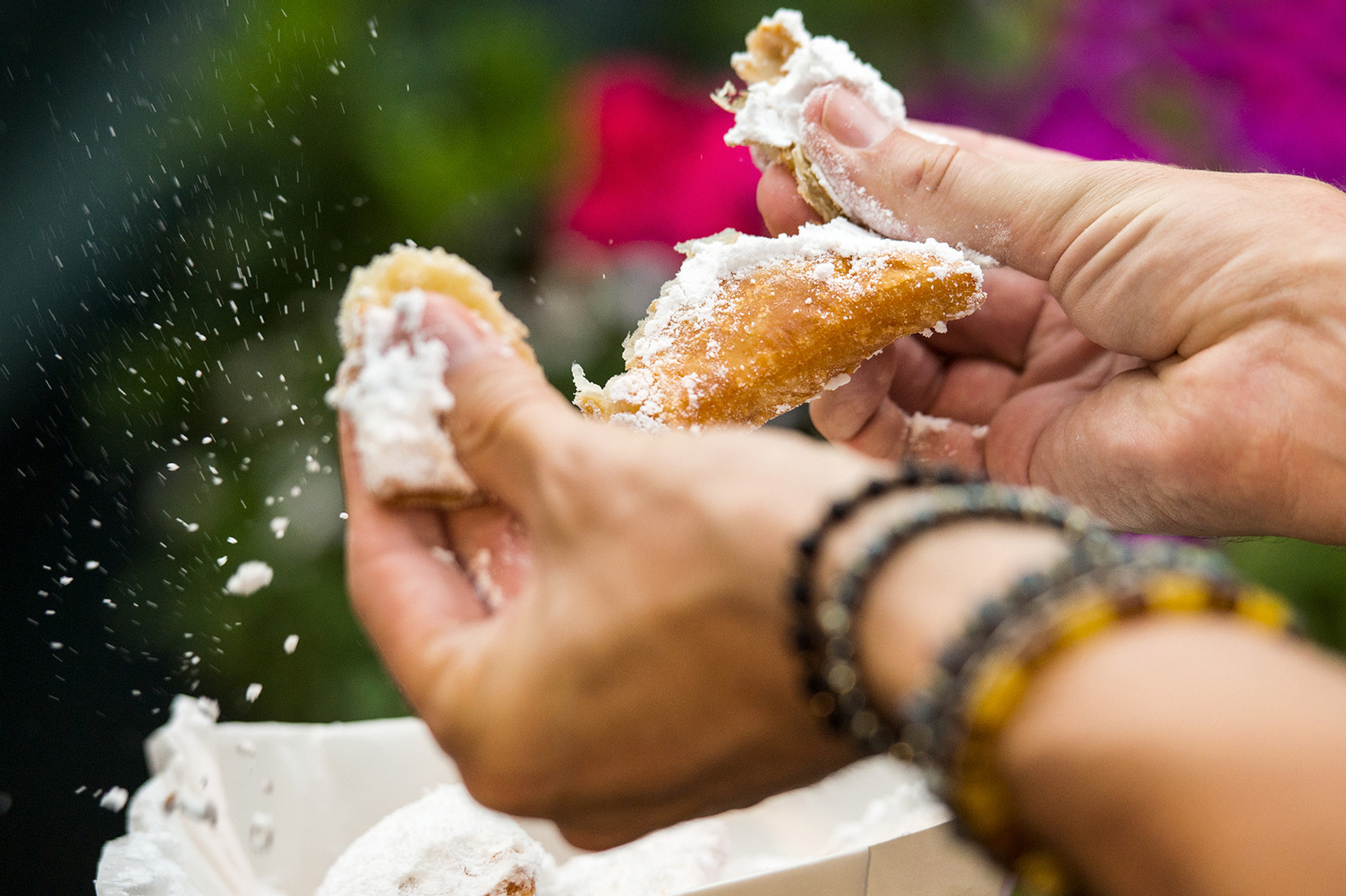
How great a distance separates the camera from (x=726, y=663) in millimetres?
344

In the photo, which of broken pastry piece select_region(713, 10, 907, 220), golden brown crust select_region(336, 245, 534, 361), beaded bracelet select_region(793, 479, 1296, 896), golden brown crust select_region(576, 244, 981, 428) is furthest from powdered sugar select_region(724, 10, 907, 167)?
beaded bracelet select_region(793, 479, 1296, 896)

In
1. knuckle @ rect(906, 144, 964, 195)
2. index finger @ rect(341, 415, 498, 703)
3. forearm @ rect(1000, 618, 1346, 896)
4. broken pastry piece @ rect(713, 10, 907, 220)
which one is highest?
broken pastry piece @ rect(713, 10, 907, 220)

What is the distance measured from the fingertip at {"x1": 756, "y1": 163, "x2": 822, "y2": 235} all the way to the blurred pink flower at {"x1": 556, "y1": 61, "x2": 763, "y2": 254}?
0.36ft

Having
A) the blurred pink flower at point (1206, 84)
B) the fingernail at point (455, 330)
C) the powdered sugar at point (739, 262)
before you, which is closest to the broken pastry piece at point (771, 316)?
the powdered sugar at point (739, 262)

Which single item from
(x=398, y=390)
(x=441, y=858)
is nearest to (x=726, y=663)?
(x=398, y=390)

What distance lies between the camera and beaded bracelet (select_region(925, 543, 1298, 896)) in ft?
0.86

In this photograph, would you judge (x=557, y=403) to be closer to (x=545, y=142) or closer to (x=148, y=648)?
(x=545, y=142)

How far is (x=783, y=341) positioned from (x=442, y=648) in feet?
0.98

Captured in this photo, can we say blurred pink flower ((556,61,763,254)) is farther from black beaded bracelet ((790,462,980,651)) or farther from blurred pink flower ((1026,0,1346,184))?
black beaded bracelet ((790,462,980,651))

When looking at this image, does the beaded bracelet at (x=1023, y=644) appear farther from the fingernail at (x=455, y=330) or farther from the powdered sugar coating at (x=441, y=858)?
the powdered sugar coating at (x=441, y=858)

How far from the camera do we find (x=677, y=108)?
88cm

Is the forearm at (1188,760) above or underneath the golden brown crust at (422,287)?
underneath

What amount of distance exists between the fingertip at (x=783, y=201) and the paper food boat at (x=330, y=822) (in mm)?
396

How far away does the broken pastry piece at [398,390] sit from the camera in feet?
1.49
